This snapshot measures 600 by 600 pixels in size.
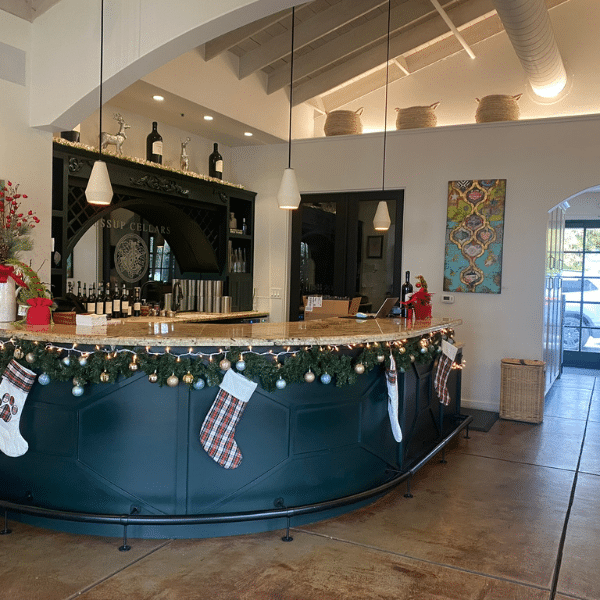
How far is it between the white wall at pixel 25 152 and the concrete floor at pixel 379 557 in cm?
233

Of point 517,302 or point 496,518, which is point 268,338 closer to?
point 496,518

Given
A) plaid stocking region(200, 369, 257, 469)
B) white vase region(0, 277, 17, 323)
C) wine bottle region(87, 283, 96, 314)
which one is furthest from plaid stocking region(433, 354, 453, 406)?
wine bottle region(87, 283, 96, 314)

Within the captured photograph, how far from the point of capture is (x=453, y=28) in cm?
655

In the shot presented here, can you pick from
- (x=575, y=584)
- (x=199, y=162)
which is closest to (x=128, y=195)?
(x=199, y=162)

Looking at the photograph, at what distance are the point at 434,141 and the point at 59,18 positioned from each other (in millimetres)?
4037

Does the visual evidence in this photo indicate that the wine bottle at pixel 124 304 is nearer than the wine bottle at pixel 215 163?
Yes

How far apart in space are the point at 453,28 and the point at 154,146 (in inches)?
131

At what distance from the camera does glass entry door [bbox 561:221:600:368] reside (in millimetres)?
10164

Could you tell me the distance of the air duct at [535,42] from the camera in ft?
16.6

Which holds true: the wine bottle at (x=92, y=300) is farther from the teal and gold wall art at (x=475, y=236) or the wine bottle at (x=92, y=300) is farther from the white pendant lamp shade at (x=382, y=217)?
the teal and gold wall art at (x=475, y=236)

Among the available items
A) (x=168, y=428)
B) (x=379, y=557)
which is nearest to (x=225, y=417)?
(x=168, y=428)

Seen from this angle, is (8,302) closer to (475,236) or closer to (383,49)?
(475,236)

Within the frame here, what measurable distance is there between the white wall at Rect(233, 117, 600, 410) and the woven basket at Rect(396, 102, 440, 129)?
17 cm

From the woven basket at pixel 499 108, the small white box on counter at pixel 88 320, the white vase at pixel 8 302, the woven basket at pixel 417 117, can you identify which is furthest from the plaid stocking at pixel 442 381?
the woven basket at pixel 417 117
